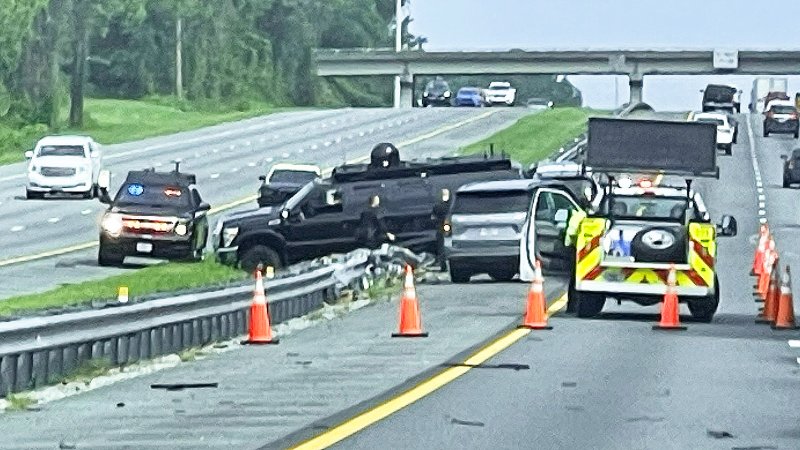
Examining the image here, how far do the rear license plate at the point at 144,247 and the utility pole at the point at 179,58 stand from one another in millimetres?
94585

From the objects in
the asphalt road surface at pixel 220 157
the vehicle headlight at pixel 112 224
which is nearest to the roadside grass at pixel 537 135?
the asphalt road surface at pixel 220 157

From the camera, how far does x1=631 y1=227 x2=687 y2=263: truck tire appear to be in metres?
29.7

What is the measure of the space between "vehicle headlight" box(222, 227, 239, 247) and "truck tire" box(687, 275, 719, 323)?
473 inches

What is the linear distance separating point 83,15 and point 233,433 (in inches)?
3850

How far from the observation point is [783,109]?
105 meters

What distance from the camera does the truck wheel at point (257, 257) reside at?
40109 mm

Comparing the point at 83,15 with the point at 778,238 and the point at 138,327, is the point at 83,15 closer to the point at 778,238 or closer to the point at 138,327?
the point at 778,238

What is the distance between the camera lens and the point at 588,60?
13450 cm

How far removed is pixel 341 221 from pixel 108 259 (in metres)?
6.53

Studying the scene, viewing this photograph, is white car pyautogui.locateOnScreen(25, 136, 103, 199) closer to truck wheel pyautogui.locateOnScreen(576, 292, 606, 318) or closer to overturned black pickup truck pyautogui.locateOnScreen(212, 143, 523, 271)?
overturned black pickup truck pyautogui.locateOnScreen(212, 143, 523, 271)

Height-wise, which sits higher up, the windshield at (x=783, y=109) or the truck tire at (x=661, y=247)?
the truck tire at (x=661, y=247)

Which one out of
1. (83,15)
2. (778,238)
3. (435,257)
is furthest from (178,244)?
(83,15)

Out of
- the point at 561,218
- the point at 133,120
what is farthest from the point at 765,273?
the point at 133,120

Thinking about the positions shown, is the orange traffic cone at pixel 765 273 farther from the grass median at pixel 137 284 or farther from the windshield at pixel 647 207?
the grass median at pixel 137 284
